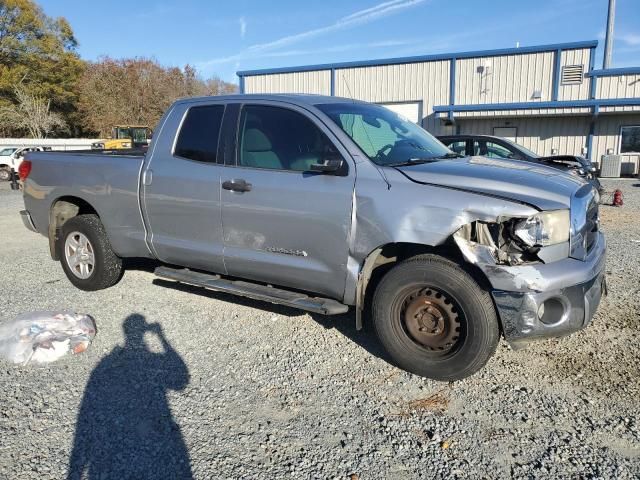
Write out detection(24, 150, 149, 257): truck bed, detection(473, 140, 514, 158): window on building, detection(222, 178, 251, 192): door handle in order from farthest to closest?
detection(473, 140, 514, 158): window on building → detection(24, 150, 149, 257): truck bed → detection(222, 178, 251, 192): door handle

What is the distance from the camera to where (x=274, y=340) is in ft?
14.0

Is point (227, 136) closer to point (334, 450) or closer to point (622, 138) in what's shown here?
point (334, 450)

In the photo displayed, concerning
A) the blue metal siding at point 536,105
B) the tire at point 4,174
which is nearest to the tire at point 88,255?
the tire at point 4,174

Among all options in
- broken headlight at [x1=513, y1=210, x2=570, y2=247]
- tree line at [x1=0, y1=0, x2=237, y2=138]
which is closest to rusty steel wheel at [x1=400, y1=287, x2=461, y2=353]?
broken headlight at [x1=513, y1=210, x2=570, y2=247]

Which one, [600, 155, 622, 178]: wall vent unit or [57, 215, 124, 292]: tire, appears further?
[600, 155, 622, 178]: wall vent unit

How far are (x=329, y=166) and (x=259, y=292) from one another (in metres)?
1.23

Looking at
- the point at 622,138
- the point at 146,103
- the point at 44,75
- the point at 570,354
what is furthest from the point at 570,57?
the point at 44,75

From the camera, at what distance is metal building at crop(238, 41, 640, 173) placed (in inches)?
905

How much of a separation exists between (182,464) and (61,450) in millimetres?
703

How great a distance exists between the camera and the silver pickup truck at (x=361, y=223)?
3.24m

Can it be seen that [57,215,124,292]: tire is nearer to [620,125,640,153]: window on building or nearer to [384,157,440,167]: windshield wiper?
[384,157,440,167]: windshield wiper

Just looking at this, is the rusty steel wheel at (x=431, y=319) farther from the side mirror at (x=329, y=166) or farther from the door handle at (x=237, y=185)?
the door handle at (x=237, y=185)

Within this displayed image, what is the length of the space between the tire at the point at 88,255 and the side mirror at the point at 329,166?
8.88ft

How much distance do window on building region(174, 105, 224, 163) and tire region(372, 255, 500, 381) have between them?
1.97 metres
